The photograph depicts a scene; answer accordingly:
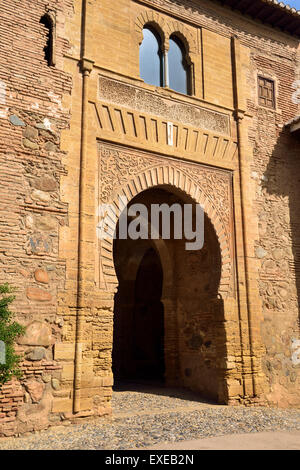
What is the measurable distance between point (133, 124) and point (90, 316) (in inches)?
124

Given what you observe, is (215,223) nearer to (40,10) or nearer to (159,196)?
(159,196)

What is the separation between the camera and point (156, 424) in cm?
594

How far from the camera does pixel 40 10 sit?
680 cm

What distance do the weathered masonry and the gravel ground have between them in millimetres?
311

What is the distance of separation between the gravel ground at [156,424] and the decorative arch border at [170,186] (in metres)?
1.83

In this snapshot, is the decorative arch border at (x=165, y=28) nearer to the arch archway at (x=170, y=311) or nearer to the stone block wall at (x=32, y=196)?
the stone block wall at (x=32, y=196)

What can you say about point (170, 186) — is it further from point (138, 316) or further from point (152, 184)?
point (138, 316)

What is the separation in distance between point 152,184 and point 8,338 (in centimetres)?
335

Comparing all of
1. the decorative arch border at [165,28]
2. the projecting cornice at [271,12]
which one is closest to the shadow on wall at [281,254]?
the projecting cornice at [271,12]

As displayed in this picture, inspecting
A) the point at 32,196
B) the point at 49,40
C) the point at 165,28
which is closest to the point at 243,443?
the point at 32,196

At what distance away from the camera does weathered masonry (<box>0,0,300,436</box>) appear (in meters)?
6.02

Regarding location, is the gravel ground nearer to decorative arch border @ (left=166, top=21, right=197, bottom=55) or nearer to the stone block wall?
the stone block wall

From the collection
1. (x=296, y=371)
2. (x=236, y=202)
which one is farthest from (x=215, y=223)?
(x=296, y=371)

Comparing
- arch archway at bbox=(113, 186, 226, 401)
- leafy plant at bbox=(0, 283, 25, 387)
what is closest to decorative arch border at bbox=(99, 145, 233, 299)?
arch archway at bbox=(113, 186, 226, 401)
